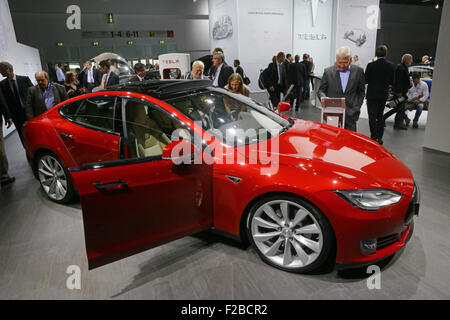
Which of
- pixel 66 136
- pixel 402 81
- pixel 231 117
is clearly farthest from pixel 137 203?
pixel 402 81

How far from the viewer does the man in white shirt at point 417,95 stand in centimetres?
675

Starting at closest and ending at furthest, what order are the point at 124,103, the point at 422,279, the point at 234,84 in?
1. the point at 422,279
2. the point at 124,103
3. the point at 234,84

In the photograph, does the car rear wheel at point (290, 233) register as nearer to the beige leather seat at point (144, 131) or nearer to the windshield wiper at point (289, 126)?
the windshield wiper at point (289, 126)

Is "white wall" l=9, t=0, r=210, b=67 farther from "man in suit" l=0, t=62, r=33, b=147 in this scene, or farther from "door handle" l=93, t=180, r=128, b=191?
"door handle" l=93, t=180, r=128, b=191

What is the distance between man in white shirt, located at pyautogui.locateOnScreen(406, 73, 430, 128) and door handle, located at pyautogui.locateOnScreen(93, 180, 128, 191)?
6725 mm

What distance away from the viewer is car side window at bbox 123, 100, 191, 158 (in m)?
2.77

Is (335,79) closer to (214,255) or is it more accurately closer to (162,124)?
(162,124)

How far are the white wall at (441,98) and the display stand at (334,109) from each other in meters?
2.03

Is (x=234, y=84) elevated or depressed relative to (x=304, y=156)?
elevated

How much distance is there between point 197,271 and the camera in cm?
234

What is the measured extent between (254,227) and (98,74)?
9.54m

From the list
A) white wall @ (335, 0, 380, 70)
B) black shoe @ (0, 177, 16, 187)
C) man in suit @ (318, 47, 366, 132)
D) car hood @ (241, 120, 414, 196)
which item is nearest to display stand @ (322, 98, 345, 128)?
man in suit @ (318, 47, 366, 132)
